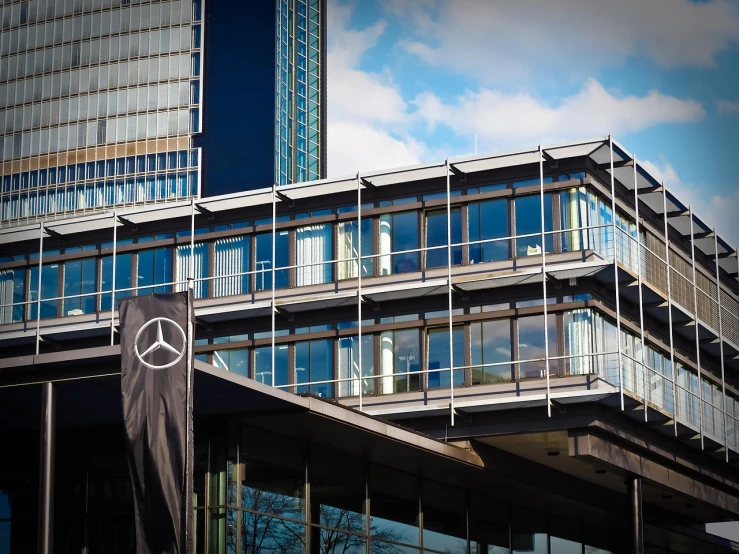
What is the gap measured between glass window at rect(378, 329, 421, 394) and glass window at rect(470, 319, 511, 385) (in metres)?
1.58

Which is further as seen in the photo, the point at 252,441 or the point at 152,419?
the point at 252,441

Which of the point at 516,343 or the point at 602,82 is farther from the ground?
the point at 602,82

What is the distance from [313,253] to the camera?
40.1 meters

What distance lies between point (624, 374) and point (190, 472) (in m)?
16.5

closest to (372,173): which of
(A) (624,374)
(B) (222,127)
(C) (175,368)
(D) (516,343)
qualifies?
(D) (516,343)

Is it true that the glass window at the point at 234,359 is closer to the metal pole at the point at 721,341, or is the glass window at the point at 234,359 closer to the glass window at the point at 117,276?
the glass window at the point at 117,276

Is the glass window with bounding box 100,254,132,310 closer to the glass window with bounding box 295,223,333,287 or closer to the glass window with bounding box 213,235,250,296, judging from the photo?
the glass window with bounding box 213,235,250,296

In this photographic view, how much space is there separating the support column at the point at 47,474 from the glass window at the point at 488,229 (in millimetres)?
15913

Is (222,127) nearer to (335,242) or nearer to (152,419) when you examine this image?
(335,242)

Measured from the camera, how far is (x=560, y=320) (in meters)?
36.4

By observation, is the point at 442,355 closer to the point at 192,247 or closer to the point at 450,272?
the point at 450,272

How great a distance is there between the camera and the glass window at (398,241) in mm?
38750

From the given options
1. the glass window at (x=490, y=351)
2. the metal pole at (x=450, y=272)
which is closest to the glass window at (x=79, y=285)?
the metal pole at (x=450, y=272)

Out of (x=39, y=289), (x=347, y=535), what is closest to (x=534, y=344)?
(x=347, y=535)
